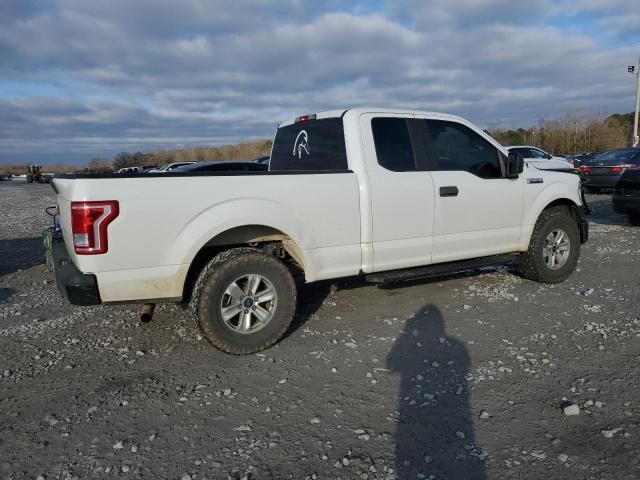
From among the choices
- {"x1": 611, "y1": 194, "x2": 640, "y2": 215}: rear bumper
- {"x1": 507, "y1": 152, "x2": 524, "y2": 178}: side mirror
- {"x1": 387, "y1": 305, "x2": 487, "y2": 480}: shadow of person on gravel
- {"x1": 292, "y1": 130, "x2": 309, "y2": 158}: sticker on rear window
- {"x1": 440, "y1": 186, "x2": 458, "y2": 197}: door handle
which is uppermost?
{"x1": 292, "y1": 130, "x2": 309, "y2": 158}: sticker on rear window

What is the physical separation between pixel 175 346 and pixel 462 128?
3736 millimetres

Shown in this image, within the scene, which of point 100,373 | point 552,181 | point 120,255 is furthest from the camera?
point 552,181

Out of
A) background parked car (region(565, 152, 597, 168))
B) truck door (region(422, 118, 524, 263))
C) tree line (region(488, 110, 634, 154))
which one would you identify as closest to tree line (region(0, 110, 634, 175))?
tree line (region(488, 110, 634, 154))

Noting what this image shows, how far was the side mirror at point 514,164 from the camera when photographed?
5.13 meters

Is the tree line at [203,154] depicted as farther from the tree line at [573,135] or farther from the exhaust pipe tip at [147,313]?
the exhaust pipe tip at [147,313]

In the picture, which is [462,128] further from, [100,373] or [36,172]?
[36,172]

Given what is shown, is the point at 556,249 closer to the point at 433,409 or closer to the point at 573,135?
the point at 433,409

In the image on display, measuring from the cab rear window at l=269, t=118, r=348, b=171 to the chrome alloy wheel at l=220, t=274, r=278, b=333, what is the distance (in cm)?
141

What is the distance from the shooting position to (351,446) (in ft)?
8.92

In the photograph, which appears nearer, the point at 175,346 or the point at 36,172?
the point at 175,346

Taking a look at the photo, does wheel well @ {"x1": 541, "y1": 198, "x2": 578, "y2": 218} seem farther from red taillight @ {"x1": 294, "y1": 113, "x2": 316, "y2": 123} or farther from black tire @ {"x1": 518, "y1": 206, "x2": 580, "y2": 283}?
red taillight @ {"x1": 294, "y1": 113, "x2": 316, "y2": 123}

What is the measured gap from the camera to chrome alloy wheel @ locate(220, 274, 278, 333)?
3916mm

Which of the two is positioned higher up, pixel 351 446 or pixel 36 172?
pixel 36 172

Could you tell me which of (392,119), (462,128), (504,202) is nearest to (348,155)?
(392,119)
